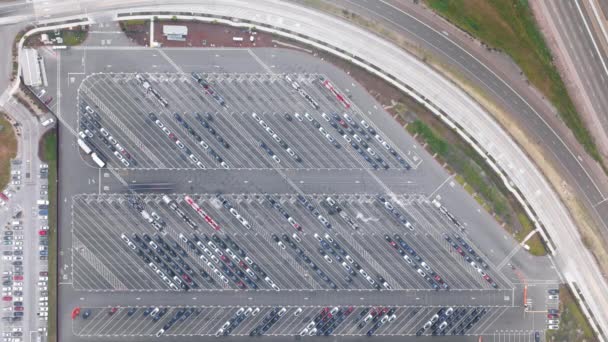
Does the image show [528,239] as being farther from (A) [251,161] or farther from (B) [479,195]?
(A) [251,161]

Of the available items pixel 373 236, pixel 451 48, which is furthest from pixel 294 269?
pixel 451 48

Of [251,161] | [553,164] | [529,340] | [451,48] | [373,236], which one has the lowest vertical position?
[529,340]

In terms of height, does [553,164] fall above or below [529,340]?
above

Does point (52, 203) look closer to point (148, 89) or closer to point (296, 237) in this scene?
point (148, 89)

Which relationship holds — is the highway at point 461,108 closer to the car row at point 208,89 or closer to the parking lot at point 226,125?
the parking lot at point 226,125

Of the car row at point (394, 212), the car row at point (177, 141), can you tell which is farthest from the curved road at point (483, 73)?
the car row at point (177, 141)
